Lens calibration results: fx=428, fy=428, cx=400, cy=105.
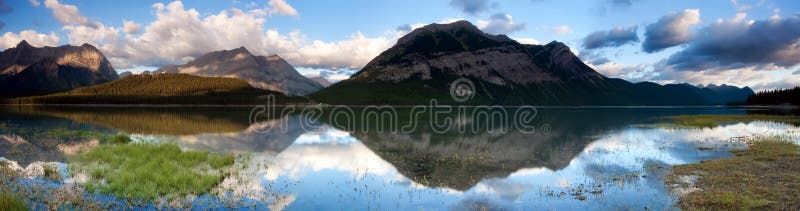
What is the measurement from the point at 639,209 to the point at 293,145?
33.5 metres

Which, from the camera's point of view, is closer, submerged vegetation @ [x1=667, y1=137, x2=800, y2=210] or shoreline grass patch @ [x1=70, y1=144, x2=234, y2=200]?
submerged vegetation @ [x1=667, y1=137, x2=800, y2=210]

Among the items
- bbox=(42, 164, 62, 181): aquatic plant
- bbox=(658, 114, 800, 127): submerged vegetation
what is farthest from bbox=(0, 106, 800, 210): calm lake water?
bbox=(658, 114, 800, 127): submerged vegetation

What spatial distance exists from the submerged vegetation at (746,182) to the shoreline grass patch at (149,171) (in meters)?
23.4

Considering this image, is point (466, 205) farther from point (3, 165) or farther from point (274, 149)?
point (3, 165)

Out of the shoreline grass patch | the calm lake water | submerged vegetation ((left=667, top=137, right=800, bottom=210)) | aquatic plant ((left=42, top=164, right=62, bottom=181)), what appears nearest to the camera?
submerged vegetation ((left=667, top=137, right=800, bottom=210))

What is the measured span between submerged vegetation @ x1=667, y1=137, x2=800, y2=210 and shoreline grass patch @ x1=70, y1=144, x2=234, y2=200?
23363 mm

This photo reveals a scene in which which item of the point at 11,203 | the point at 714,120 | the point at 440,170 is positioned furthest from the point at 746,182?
the point at 714,120

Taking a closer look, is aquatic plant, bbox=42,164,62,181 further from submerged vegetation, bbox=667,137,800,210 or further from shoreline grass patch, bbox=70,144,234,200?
submerged vegetation, bbox=667,137,800,210

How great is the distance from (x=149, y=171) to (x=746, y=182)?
32788 mm

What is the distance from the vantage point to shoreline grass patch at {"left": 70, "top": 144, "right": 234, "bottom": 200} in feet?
66.5

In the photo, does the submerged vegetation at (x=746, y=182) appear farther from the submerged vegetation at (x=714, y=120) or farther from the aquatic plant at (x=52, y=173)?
the submerged vegetation at (x=714, y=120)

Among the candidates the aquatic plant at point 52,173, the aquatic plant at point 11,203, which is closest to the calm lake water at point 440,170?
the aquatic plant at point 52,173

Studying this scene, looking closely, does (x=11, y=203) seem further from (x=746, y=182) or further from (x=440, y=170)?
(x=746, y=182)

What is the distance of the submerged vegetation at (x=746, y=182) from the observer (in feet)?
60.6
